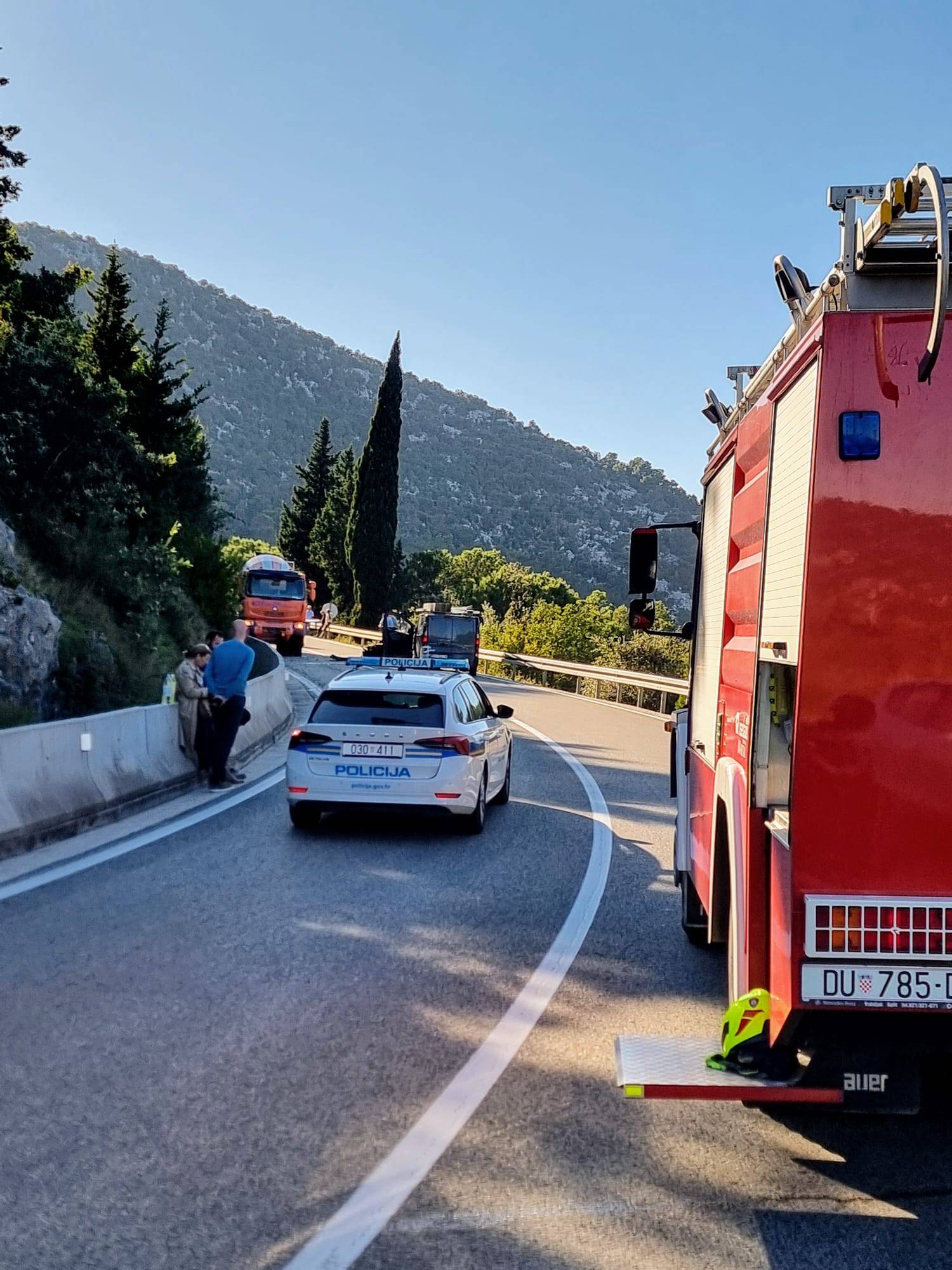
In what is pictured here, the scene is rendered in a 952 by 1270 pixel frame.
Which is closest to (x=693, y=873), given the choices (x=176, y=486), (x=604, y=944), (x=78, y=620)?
(x=604, y=944)

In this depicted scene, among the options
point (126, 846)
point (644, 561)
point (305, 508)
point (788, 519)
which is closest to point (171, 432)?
point (126, 846)

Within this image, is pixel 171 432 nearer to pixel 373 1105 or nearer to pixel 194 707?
pixel 194 707

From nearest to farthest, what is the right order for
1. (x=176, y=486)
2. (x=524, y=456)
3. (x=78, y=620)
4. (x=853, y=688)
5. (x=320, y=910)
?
(x=853, y=688)
(x=320, y=910)
(x=78, y=620)
(x=176, y=486)
(x=524, y=456)

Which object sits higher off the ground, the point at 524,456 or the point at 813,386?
the point at 524,456

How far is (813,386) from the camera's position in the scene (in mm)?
4137

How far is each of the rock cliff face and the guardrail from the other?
40.9 feet

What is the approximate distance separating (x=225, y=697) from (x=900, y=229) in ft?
35.7

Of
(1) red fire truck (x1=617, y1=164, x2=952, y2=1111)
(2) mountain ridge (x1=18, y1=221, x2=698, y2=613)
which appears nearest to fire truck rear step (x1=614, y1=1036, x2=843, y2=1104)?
(1) red fire truck (x1=617, y1=164, x2=952, y2=1111)

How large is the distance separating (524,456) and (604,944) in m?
163

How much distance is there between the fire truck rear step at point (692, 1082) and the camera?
4141mm

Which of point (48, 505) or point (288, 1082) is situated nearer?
point (288, 1082)

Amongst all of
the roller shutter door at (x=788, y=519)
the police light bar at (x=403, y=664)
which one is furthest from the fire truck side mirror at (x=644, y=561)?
the police light bar at (x=403, y=664)

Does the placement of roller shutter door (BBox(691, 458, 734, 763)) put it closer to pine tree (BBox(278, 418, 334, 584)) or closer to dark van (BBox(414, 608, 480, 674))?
dark van (BBox(414, 608, 480, 674))

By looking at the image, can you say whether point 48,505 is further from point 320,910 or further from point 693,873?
point 693,873
